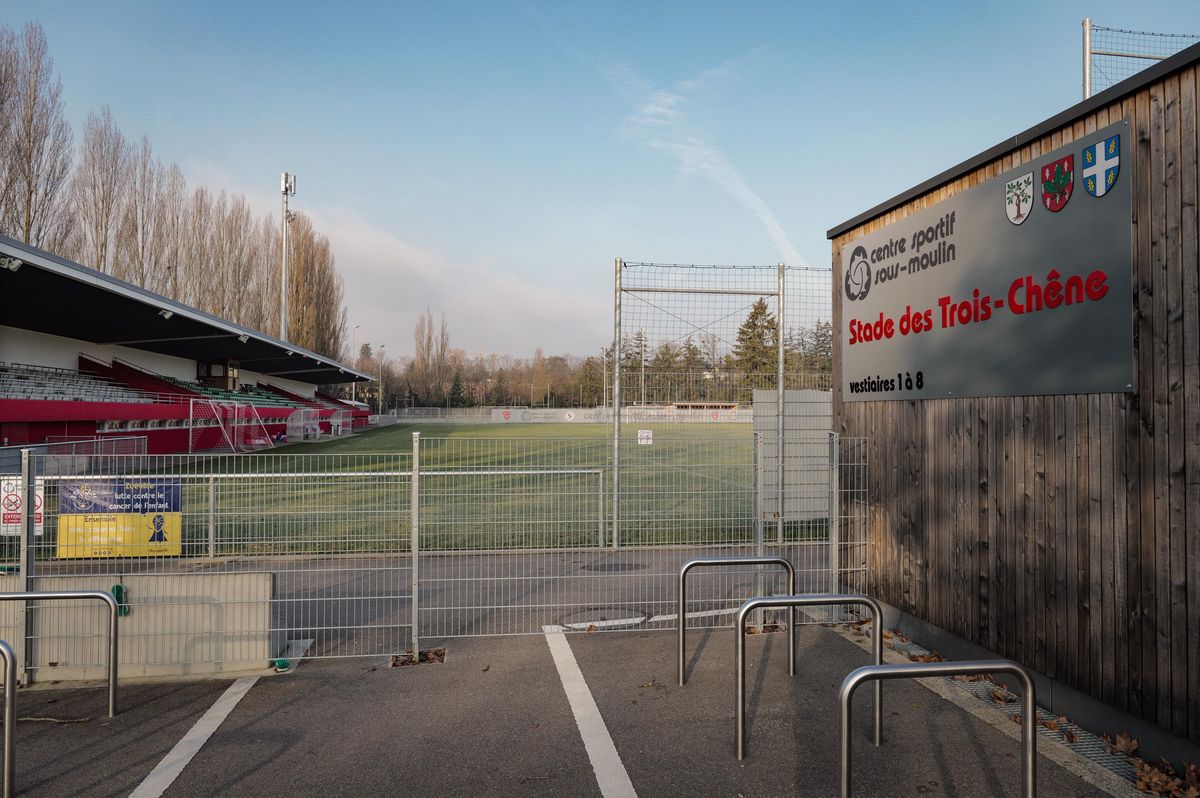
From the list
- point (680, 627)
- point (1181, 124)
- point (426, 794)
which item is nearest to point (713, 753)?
point (680, 627)

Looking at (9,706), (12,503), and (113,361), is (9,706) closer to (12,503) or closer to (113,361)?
(12,503)

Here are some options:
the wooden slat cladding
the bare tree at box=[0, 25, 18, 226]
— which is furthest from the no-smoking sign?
the bare tree at box=[0, 25, 18, 226]

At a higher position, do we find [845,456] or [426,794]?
[845,456]

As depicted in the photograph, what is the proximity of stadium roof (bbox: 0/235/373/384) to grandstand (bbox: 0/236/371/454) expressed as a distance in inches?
1.4

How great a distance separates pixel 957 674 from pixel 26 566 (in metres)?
6.04

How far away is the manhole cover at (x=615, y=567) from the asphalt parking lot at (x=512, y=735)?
3.07 m

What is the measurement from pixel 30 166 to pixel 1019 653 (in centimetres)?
3452

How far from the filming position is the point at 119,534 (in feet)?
19.4

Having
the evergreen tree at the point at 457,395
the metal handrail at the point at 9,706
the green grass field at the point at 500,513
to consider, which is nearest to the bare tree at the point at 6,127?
the green grass field at the point at 500,513

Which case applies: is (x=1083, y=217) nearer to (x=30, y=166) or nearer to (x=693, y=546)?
(x=693, y=546)

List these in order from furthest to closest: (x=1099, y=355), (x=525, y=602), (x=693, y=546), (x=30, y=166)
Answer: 1. (x=30, y=166)
2. (x=693, y=546)
3. (x=525, y=602)
4. (x=1099, y=355)

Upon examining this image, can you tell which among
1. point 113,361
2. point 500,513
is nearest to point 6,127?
point 113,361

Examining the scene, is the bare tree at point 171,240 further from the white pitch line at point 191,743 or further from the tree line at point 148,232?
the white pitch line at point 191,743

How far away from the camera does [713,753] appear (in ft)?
13.5
